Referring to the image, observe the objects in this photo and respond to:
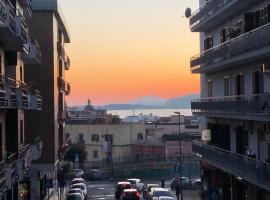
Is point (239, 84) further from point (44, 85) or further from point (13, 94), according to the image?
point (44, 85)

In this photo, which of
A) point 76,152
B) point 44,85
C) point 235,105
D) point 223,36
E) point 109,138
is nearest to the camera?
point 235,105

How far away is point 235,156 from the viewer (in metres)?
31.7

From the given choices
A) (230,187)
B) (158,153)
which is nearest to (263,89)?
(230,187)

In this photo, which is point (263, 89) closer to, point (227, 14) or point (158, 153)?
point (227, 14)

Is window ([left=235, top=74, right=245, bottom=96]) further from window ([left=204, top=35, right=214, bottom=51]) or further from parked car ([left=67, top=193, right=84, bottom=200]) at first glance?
parked car ([left=67, top=193, right=84, bottom=200])

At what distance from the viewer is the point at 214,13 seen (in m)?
36.1

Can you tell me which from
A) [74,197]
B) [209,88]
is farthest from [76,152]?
[209,88]

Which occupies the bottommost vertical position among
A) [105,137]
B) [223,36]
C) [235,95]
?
[105,137]

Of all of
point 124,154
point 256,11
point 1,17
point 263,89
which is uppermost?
point 256,11

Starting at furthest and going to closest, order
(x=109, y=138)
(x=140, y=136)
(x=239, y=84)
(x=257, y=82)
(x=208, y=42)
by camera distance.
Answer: (x=140, y=136) < (x=109, y=138) < (x=208, y=42) < (x=239, y=84) < (x=257, y=82)

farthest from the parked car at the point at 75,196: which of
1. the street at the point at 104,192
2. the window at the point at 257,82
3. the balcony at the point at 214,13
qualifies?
the window at the point at 257,82

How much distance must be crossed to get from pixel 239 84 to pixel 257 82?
3.46m

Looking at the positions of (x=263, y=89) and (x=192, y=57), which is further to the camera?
(x=192, y=57)

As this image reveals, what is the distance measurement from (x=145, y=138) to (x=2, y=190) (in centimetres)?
7302
